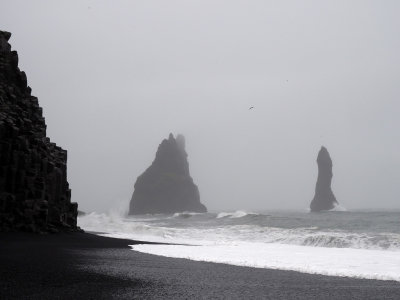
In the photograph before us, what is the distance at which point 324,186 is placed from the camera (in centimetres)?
16575

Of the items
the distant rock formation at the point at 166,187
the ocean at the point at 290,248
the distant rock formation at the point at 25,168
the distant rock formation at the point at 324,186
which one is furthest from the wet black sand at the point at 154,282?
the distant rock formation at the point at 324,186

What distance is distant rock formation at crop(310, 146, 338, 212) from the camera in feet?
536

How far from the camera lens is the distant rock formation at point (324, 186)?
536 feet

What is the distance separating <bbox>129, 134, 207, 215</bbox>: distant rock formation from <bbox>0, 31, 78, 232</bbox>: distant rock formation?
394 ft

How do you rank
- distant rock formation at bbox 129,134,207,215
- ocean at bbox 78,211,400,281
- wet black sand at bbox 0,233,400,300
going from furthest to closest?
distant rock formation at bbox 129,134,207,215 < ocean at bbox 78,211,400,281 < wet black sand at bbox 0,233,400,300

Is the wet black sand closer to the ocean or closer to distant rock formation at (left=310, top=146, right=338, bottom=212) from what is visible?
the ocean

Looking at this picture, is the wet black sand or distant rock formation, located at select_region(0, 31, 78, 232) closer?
the wet black sand

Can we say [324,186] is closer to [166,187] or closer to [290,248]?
[166,187]

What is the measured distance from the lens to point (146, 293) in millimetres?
9562

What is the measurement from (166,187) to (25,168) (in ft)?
430

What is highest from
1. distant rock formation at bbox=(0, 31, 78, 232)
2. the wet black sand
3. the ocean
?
distant rock formation at bbox=(0, 31, 78, 232)

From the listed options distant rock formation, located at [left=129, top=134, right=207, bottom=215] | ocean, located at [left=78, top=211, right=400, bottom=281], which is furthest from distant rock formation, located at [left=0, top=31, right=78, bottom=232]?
distant rock formation, located at [left=129, top=134, right=207, bottom=215]

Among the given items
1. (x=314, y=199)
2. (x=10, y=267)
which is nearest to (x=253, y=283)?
(x=10, y=267)

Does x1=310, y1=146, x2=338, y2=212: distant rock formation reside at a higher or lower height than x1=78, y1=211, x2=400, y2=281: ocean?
higher
